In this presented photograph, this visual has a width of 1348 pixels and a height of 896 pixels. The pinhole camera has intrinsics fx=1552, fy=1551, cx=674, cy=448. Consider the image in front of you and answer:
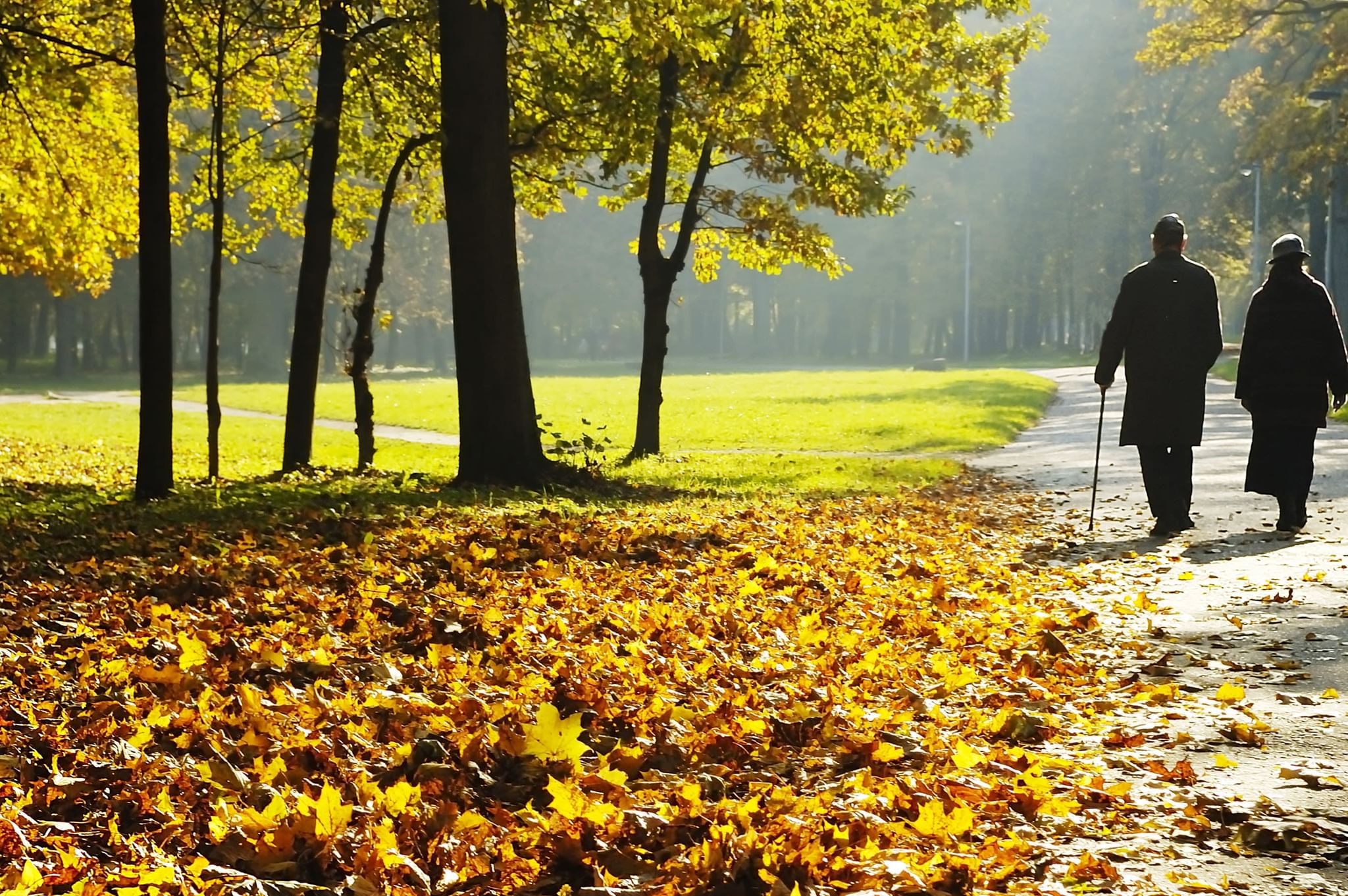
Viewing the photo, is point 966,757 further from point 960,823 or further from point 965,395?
point 965,395

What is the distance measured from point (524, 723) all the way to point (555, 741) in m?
0.29

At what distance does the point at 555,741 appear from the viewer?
4.71 metres

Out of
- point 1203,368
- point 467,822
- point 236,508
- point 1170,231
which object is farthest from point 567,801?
point 1170,231

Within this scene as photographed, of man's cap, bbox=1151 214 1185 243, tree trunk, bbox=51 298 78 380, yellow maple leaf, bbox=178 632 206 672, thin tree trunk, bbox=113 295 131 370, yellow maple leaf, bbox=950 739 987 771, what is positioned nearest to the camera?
yellow maple leaf, bbox=950 739 987 771

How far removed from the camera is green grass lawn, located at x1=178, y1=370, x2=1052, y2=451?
88.5 ft

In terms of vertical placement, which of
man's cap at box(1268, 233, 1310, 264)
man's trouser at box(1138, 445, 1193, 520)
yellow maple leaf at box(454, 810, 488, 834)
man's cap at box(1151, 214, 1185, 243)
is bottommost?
yellow maple leaf at box(454, 810, 488, 834)

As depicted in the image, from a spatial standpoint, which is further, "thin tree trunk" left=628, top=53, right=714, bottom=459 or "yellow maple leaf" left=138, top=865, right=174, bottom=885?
"thin tree trunk" left=628, top=53, right=714, bottom=459

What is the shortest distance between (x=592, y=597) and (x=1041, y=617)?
7.73 feet

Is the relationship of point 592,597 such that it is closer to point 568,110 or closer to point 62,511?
point 62,511

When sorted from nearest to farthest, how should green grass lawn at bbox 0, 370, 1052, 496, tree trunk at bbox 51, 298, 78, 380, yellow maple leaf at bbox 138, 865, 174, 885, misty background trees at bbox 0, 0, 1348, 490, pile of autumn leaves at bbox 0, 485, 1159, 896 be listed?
yellow maple leaf at bbox 138, 865, 174, 885, pile of autumn leaves at bbox 0, 485, 1159, 896, misty background trees at bbox 0, 0, 1348, 490, green grass lawn at bbox 0, 370, 1052, 496, tree trunk at bbox 51, 298, 78, 380

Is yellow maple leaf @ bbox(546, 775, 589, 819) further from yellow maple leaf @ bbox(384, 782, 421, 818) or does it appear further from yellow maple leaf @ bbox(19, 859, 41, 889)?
yellow maple leaf @ bbox(19, 859, 41, 889)

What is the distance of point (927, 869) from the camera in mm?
3852

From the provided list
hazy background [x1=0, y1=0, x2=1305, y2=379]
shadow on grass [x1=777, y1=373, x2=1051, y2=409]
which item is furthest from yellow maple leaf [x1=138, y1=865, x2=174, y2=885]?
hazy background [x1=0, y1=0, x2=1305, y2=379]

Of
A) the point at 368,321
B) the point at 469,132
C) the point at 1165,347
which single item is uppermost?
the point at 469,132
